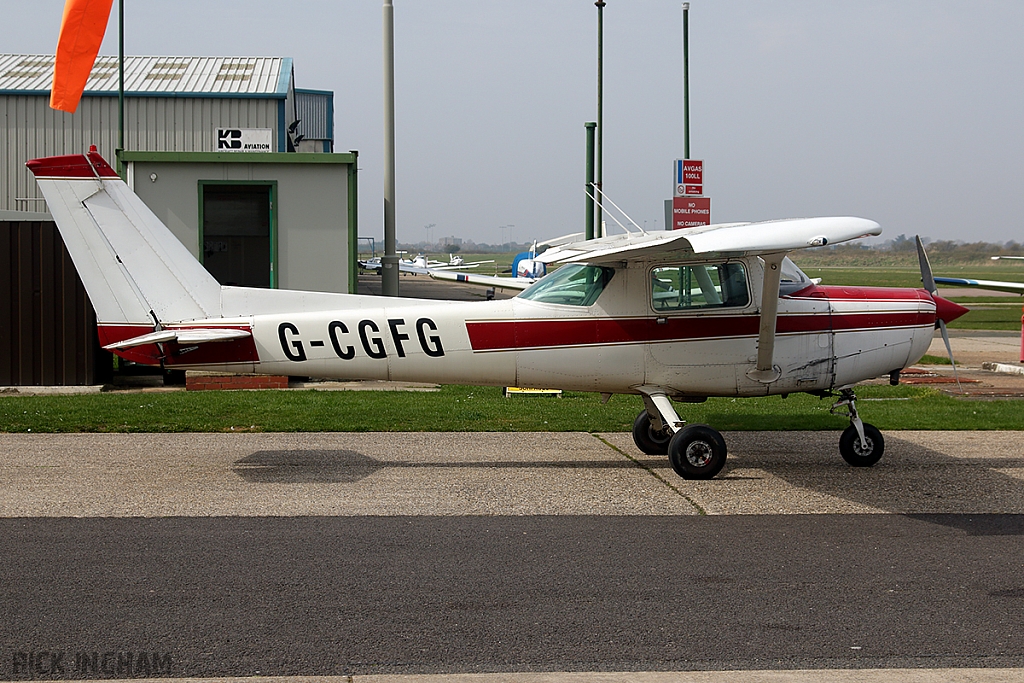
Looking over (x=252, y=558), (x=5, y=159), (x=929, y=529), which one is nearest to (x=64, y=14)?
(x=252, y=558)

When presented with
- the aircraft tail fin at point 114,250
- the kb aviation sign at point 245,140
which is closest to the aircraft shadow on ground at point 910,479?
the aircraft tail fin at point 114,250

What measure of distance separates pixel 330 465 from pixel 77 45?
484 cm

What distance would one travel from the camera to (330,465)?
9312 mm

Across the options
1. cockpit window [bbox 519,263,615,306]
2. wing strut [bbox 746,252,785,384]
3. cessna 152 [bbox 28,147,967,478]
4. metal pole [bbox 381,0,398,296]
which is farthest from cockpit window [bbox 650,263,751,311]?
metal pole [bbox 381,0,398,296]

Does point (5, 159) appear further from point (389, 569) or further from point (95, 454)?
point (389, 569)

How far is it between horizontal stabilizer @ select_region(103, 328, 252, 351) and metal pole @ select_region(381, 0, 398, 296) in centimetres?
914

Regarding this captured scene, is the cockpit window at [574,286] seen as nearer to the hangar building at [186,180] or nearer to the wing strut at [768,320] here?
the wing strut at [768,320]

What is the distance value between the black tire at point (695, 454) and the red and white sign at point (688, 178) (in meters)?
9.71

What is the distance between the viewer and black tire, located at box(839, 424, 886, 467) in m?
9.41

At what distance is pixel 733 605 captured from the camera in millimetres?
5469

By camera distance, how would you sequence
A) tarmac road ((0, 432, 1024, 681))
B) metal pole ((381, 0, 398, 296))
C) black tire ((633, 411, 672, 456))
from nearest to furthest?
tarmac road ((0, 432, 1024, 681))
black tire ((633, 411, 672, 456))
metal pole ((381, 0, 398, 296))

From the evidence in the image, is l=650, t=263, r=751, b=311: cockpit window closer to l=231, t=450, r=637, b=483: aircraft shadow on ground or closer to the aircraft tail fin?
l=231, t=450, r=637, b=483: aircraft shadow on ground

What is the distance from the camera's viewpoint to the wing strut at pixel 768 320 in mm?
8586

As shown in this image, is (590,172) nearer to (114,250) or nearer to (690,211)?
(690,211)
